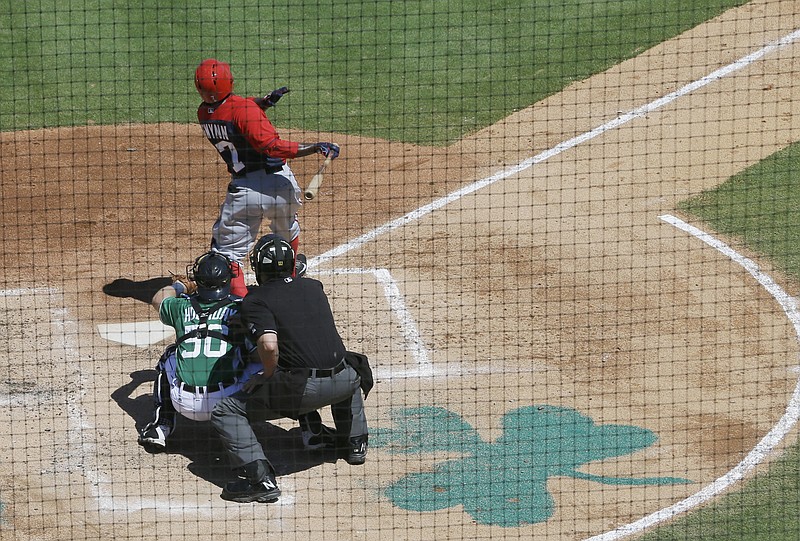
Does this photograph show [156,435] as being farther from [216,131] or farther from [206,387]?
[216,131]

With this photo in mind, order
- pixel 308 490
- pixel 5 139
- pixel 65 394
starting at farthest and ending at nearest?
pixel 5 139 < pixel 65 394 < pixel 308 490

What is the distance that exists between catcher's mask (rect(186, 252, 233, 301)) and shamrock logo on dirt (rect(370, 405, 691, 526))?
1385mm

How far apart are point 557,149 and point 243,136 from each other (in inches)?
176

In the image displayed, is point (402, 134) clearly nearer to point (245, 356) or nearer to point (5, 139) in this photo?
point (5, 139)

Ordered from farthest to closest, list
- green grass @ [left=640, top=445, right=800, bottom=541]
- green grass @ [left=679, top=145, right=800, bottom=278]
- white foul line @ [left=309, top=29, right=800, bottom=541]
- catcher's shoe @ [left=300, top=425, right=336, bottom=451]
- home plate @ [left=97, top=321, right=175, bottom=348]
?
green grass @ [left=679, top=145, right=800, bottom=278] → home plate @ [left=97, top=321, right=175, bottom=348] → catcher's shoe @ [left=300, top=425, right=336, bottom=451] → white foul line @ [left=309, top=29, right=800, bottom=541] → green grass @ [left=640, top=445, right=800, bottom=541]

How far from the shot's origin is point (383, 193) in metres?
12.1

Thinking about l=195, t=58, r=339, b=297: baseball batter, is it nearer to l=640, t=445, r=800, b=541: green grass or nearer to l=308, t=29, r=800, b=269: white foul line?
l=308, t=29, r=800, b=269: white foul line

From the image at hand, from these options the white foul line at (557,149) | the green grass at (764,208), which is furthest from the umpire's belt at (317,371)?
the green grass at (764,208)

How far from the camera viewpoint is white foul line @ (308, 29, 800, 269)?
11.3 metres

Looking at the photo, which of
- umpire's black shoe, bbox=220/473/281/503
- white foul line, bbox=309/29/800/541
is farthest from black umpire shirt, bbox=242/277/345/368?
white foul line, bbox=309/29/800/541

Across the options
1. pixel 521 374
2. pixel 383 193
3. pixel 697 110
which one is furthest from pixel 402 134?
pixel 521 374

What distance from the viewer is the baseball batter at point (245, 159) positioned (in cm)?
922

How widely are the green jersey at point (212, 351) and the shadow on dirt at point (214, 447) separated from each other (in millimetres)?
544

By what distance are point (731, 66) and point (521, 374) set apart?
6.46 m
